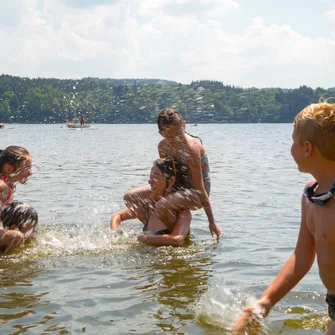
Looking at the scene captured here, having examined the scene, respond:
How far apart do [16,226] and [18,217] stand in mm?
133

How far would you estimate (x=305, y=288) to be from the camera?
559 centimetres

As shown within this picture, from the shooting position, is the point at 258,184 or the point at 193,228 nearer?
the point at 193,228

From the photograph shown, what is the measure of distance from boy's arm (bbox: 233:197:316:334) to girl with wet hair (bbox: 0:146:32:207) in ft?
14.5

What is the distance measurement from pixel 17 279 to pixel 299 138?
3.71m

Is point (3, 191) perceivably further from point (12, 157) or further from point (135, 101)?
point (135, 101)

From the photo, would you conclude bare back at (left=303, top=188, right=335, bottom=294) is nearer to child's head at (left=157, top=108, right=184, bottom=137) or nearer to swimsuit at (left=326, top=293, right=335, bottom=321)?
swimsuit at (left=326, top=293, right=335, bottom=321)

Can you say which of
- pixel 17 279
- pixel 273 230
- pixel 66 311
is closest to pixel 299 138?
pixel 66 311

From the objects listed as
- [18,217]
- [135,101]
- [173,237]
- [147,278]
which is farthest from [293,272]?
[135,101]

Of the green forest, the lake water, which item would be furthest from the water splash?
the green forest

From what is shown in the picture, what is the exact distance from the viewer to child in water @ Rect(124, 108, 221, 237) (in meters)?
7.60

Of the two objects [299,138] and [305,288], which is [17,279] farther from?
[299,138]

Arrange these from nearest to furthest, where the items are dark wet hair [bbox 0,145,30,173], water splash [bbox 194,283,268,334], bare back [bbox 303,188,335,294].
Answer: bare back [bbox 303,188,335,294] < water splash [bbox 194,283,268,334] < dark wet hair [bbox 0,145,30,173]

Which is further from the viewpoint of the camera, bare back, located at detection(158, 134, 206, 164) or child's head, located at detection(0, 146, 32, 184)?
bare back, located at detection(158, 134, 206, 164)

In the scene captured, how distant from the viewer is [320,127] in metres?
3.10
